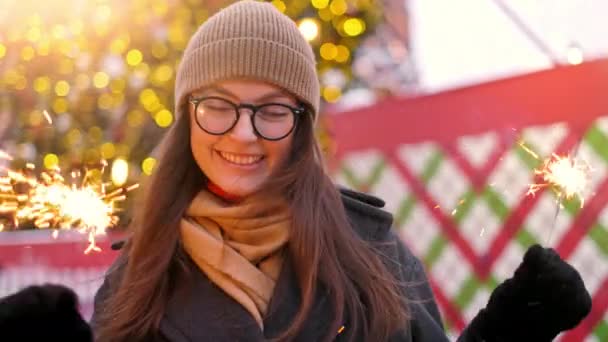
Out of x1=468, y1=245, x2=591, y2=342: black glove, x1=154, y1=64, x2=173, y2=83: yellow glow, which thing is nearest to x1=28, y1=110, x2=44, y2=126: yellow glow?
x1=154, y1=64, x2=173, y2=83: yellow glow

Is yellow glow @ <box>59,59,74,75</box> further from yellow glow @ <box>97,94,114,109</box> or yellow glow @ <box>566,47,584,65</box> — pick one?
yellow glow @ <box>566,47,584,65</box>

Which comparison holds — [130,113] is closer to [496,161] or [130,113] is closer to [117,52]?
[117,52]

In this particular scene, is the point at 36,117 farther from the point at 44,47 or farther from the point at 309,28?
the point at 309,28

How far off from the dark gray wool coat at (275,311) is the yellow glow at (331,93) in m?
1.43

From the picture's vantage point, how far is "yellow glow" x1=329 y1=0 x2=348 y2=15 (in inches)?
108

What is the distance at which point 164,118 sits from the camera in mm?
2709

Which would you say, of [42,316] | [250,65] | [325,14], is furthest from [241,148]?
[325,14]

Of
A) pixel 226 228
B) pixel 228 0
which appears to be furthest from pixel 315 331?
pixel 228 0

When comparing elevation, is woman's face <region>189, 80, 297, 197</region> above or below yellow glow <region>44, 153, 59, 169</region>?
above

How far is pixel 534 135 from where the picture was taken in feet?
7.54

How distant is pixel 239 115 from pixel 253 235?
0.20 meters

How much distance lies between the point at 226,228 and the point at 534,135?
1.26 m

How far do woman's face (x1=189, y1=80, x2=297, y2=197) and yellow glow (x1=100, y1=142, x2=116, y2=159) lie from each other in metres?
1.51

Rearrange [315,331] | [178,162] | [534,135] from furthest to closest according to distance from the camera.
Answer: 1. [534,135]
2. [178,162]
3. [315,331]
